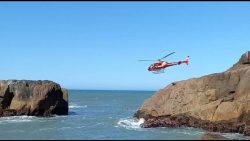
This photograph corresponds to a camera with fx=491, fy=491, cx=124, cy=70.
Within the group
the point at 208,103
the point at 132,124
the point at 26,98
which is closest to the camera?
the point at 208,103

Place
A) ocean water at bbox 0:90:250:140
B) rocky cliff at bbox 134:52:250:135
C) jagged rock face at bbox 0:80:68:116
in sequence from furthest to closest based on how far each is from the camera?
jagged rock face at bbox 0:80:68:116, rocky cliff at bbox 134:52:250:135, ocean water at bbox 0:90:250:140

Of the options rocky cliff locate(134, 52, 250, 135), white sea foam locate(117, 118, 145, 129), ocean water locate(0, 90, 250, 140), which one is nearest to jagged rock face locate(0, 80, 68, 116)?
ocean water locate(0, 90, 250, 140)

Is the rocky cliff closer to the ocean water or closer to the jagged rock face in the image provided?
the ocean water

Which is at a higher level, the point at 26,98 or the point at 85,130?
the point at 26,98

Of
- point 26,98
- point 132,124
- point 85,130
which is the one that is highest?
point 26,98

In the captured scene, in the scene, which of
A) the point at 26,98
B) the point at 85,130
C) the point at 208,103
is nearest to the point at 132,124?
the point at 85,130

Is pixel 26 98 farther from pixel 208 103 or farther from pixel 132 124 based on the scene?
pixel 208 103

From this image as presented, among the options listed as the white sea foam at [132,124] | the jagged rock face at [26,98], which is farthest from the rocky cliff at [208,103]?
the jagged rock face at [26,98]
